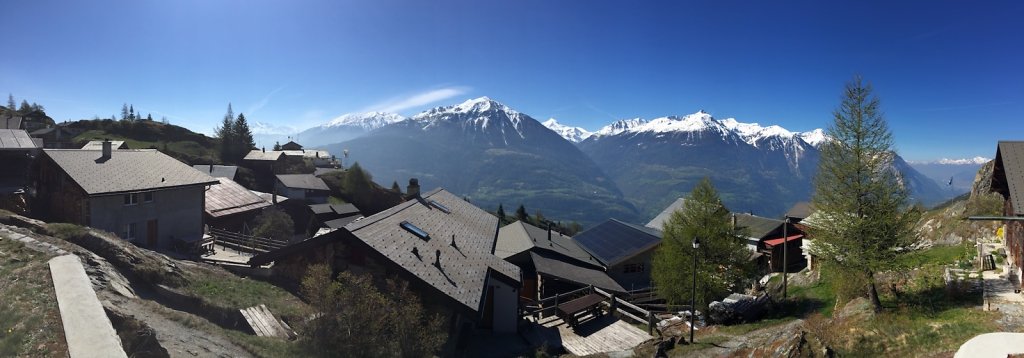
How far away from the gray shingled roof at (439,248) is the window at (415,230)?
30 cm

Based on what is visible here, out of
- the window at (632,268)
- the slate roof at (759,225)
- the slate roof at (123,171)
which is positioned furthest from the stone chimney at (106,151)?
the slate roof at (759,225)

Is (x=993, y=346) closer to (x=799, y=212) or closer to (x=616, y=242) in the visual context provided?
(x=616, y=242)

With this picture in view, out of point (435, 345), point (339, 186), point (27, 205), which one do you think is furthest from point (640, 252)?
point (339, 186)

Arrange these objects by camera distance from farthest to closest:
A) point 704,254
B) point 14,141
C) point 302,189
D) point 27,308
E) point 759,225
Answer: point 302,189 < point 759,225 < point 14,141 < point 704,254 < point 27,308

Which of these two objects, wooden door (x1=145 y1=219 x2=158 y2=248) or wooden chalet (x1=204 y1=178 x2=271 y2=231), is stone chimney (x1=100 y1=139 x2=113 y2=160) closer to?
wooden door (x1=145 y1=219 x2=158 y2=248)

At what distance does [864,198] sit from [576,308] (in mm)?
13719

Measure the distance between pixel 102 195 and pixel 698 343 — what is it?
112ft

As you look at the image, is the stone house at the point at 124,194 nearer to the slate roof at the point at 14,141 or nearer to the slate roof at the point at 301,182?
the slate roof at the point at 14,141

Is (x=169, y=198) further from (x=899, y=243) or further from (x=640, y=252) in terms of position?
(x=899, y=243)

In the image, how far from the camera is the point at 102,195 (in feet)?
87.1

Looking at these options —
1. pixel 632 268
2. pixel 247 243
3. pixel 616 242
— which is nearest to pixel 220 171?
pixel 247 243

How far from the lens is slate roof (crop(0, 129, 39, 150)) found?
32.5 m

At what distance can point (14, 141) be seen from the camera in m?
33.6

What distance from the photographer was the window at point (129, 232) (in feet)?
93.0
